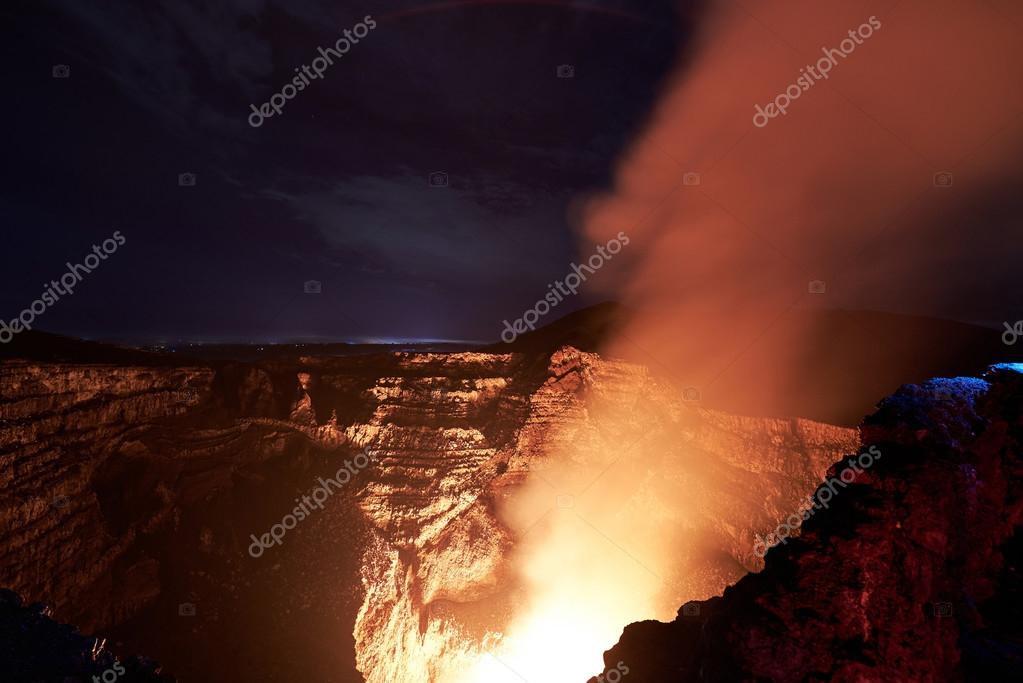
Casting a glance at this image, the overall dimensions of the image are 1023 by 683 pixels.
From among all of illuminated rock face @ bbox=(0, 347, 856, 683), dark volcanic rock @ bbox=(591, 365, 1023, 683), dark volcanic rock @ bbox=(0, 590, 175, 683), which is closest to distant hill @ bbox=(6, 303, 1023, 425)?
illuminated rock face @ bbox=(0, 347, 856, 683)

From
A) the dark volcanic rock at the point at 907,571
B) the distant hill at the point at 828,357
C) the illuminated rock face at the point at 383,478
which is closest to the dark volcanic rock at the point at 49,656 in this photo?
the illuminated rock face at the point at 383,478

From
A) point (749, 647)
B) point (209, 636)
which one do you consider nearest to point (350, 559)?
point (209, 636)

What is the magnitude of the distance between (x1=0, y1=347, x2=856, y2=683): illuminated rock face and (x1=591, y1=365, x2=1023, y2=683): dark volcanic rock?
10.3m

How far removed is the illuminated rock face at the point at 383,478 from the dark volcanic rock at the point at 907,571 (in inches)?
404

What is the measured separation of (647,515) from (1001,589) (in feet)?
56.7

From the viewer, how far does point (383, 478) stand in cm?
1969

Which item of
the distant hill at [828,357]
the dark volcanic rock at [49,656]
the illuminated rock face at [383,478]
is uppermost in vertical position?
the distant hill at [828,357]

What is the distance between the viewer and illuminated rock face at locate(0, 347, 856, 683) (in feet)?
38.4

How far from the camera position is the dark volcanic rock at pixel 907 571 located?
21.5ft

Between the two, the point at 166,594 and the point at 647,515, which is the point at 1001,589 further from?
the point at 166,594

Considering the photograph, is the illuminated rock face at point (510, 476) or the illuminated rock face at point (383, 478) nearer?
the illuminated rock face at point (383, 478)

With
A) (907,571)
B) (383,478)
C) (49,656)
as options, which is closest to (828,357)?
(907,571)

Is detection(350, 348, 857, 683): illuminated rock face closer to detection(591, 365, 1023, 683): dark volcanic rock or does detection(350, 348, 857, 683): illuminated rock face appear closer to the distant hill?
the distant hill

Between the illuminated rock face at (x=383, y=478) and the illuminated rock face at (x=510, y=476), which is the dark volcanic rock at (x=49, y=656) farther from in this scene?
the illuminated rock face at (x=510, y=476)
